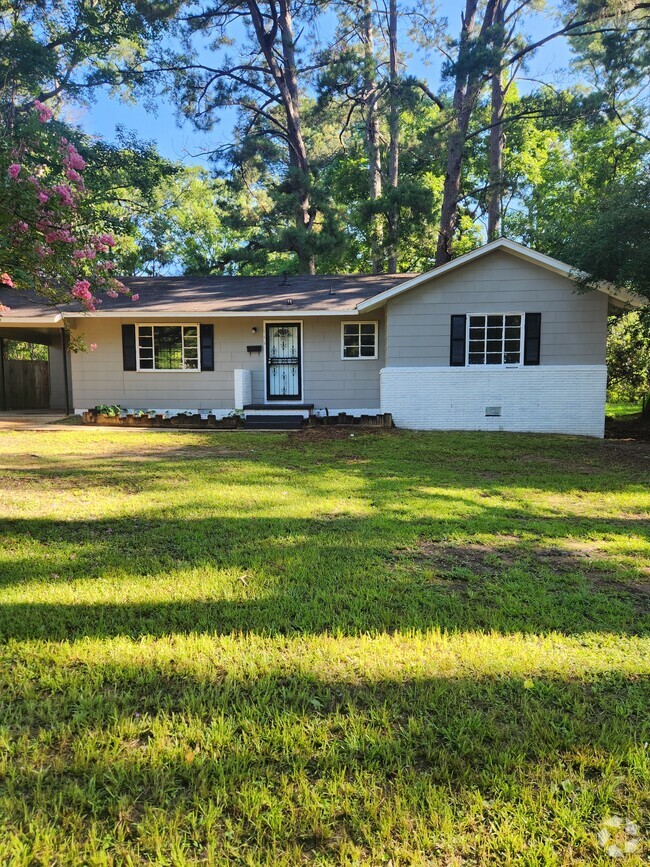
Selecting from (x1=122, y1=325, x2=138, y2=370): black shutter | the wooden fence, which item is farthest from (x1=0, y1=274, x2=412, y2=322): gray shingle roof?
the wooden fence

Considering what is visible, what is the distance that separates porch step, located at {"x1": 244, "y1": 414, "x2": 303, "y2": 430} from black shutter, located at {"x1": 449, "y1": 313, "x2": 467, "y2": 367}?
12.3 feet

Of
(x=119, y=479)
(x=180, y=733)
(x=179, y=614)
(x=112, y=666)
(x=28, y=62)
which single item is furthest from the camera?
(x=28, y=62)

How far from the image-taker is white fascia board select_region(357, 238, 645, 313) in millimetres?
10398

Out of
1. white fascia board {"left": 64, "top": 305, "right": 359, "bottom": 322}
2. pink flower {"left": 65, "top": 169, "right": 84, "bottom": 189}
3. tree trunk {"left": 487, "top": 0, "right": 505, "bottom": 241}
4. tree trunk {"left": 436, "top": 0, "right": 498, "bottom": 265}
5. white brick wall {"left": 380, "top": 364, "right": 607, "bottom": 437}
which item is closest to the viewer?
pink flower {"left": 65, "top": 169, "right": 84, "bottom": 189}

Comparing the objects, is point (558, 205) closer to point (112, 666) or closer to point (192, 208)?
point (192, 208)

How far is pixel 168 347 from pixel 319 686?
12253 millimetres

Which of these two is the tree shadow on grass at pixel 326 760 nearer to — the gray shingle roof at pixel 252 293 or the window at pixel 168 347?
the gray shingle roof at pixel 252 293

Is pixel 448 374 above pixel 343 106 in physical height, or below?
below

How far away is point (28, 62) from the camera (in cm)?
1614

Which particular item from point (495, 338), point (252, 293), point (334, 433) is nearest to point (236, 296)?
point (252, 293)

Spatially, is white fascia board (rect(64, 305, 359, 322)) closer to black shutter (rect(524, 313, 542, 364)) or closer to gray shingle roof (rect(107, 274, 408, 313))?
gray shingle roof (rect(107, 274, 408, 313))

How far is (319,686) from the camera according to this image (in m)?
2.19

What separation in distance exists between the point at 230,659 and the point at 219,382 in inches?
443

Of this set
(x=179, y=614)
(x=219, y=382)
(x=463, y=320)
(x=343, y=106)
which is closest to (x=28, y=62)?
(x=343, y=106)
